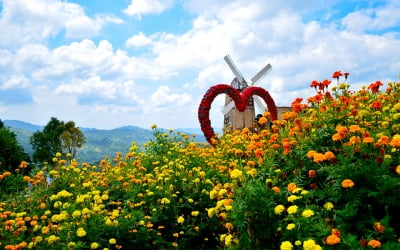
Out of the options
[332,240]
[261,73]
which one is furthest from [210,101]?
[261,73]

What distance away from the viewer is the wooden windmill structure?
17.8 metres

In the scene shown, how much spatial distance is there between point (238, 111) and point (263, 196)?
47.6 ft

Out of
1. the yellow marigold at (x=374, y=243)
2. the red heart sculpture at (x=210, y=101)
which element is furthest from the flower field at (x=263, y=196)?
the red heart sculpture at (x=210, y=101)

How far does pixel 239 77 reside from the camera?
20.8 meters

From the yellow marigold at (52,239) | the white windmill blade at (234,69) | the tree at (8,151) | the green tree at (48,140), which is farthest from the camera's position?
Result: the green tree at (48,140)

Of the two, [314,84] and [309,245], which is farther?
[314,84]

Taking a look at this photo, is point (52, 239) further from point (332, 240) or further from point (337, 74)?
point (337, 74)

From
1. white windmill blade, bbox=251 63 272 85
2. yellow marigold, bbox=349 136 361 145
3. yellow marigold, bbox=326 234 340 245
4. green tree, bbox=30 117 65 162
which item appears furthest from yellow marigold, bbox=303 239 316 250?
green tree, bbox=30 117 65 162

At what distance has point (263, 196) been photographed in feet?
11.9

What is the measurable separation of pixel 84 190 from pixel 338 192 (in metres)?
3.52

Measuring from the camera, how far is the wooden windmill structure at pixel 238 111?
1784 centimetres

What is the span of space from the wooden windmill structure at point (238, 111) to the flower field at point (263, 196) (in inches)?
430

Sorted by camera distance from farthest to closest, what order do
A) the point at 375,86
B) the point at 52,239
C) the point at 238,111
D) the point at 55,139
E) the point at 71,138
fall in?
the point at 71,138 < the point at 55,139 < the point at 238,111 < the point at 375,86 < the point at 52,239

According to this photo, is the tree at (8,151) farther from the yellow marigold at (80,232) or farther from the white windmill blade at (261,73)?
the white windmill blade at (261,73)
